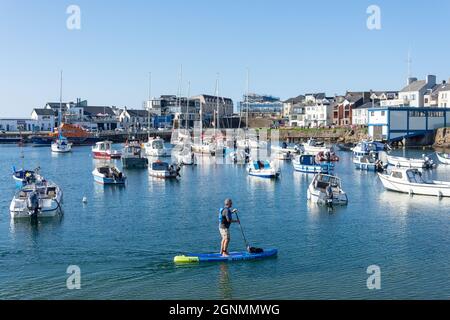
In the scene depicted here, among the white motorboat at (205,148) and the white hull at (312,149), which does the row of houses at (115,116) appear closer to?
the white motorboat at (205,148)

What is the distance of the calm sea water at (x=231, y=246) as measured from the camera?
1648 cm

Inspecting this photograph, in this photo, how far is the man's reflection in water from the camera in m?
16.1

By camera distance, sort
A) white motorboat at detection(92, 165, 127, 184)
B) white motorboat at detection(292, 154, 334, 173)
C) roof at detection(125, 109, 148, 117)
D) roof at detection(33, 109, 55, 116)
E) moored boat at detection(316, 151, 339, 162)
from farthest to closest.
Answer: roof at detection(125, 109, 148, 117) → roof at detection(33, 109, 55, 116) → moored boat at detection(316, 151, 339, 162) → white motorboat at detection(292, 154, 334, 173) → white motorboat at detection(92, 165, 127, 184)

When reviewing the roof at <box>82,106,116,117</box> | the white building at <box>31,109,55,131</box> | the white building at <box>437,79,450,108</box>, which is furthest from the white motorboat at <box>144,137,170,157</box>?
the roof at <box>82,106,116,117</box>

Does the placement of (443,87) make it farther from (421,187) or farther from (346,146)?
(421,187)

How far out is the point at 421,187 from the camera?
33750 millimetres

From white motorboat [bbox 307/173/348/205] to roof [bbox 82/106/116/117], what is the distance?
117754 mm

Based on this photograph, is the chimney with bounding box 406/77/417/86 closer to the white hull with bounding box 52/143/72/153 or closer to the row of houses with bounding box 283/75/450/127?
the row of houses with bounding box 283/75/450/127

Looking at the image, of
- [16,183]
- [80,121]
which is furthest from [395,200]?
[80,121]

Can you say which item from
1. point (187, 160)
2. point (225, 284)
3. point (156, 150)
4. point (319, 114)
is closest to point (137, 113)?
point (319, 114)

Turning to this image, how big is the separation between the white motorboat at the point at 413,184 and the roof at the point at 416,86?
6441 centimetres

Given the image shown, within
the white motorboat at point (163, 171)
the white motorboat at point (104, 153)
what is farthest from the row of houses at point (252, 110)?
the white motorboat at point (163, 171)

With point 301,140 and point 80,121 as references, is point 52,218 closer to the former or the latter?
point 301,140
